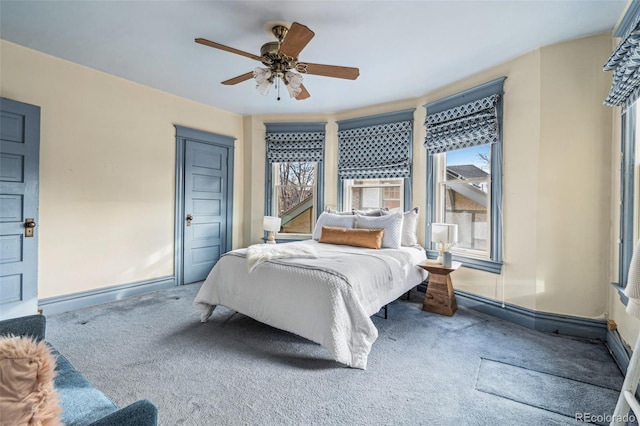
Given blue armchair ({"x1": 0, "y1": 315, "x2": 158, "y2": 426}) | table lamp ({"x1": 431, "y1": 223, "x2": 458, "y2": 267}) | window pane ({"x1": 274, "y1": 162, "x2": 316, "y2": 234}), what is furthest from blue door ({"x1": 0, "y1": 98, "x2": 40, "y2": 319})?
table lamp ({"x1": 431, "y1": 223, "x2": 458, "y2": 267})

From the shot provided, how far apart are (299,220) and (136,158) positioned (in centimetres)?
250

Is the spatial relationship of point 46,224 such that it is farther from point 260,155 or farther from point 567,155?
point 567,155

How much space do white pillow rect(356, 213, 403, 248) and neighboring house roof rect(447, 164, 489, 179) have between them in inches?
34.9

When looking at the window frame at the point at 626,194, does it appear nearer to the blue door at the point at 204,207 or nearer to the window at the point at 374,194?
the window at the point at 374,194

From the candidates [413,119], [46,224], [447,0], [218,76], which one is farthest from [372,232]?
[46,224]

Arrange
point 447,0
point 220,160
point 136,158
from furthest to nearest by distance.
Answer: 1. point 220,160
2. point 136,158
3. point 447,0

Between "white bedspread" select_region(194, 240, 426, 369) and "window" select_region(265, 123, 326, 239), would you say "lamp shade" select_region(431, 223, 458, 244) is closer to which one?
"white bedspread" select_region(194, 240, 426, 369)

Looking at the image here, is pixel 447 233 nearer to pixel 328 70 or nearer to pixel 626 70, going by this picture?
pixel 626 70

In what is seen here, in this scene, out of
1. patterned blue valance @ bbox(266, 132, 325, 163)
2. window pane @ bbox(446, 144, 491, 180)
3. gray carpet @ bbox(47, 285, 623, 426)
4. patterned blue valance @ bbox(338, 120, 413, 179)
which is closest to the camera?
gray carpet @ bbox(47, 285, 623, 426)

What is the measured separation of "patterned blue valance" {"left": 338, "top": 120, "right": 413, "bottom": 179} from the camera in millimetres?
4184

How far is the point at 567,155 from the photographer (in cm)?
270

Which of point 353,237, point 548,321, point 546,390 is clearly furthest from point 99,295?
point 548,321

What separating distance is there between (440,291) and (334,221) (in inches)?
61.4

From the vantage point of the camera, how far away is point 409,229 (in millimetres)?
3816
